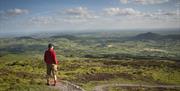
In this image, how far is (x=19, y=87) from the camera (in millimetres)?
23328

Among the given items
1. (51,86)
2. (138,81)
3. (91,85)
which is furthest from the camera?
(138,81)

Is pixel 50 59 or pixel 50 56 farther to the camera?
pixel 50 59

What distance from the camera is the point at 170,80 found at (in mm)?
51719

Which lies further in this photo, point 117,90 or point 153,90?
point 153,90

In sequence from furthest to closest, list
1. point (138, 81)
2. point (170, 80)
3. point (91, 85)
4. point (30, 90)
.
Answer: point (170, 80)
point (138, 81)
point (91, 85)
point (30, 90)

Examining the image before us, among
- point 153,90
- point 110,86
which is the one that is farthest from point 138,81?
point 110,86

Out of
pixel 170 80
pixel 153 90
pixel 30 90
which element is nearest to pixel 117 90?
pixel 153 90

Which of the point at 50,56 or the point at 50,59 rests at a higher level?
the point at 50,56

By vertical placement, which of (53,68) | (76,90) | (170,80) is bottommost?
(170,80)

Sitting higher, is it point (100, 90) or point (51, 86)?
point (51, 86)

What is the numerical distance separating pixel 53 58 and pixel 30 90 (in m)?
3.75

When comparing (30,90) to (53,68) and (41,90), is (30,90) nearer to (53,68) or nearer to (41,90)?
(41,90)

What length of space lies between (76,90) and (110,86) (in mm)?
12468

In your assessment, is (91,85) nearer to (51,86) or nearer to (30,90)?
(51,86)
